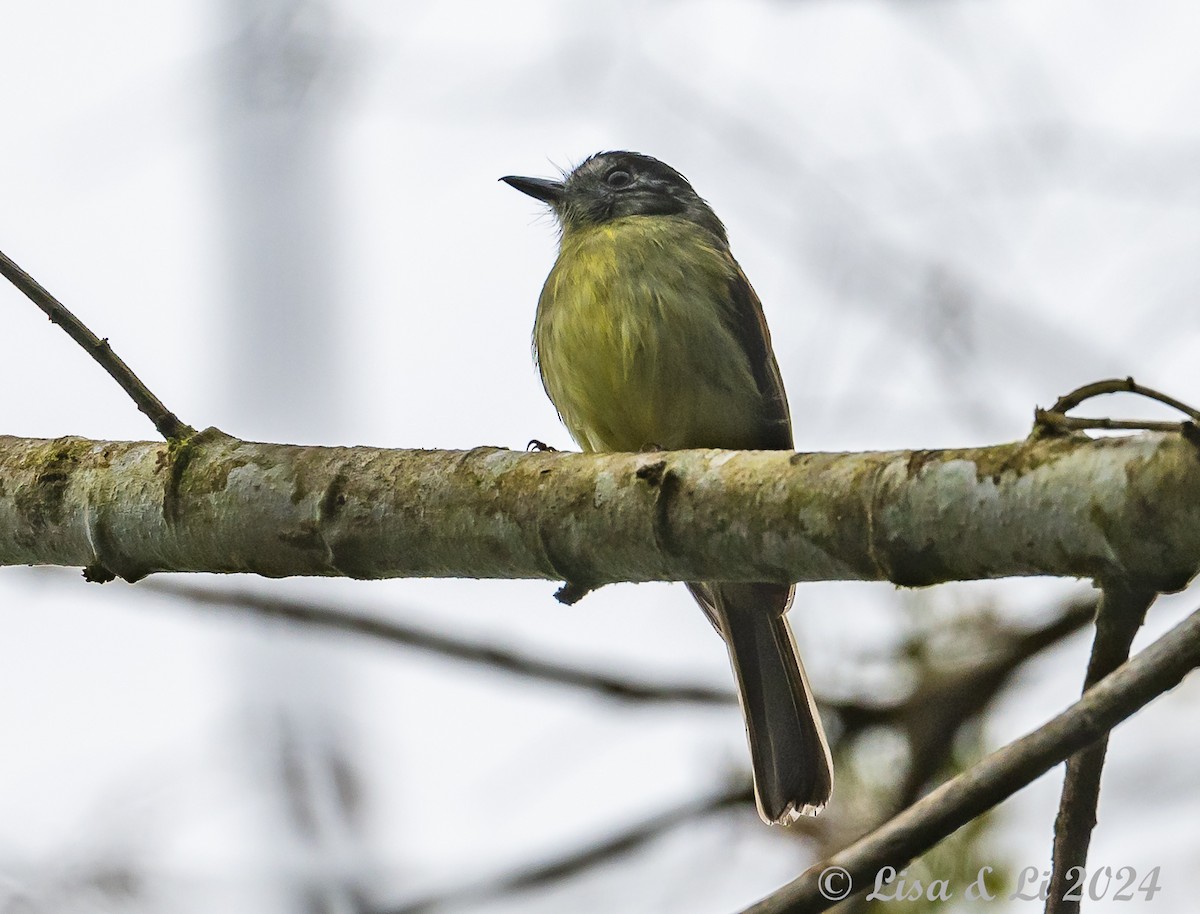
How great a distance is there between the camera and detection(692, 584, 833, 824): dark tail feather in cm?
382

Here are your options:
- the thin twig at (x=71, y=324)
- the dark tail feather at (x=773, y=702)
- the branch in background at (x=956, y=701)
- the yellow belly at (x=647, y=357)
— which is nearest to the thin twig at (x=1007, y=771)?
the thin twig at (x=71, y=324)

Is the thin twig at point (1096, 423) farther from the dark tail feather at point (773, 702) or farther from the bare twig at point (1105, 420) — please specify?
the dark tail feather at point (773, 702)

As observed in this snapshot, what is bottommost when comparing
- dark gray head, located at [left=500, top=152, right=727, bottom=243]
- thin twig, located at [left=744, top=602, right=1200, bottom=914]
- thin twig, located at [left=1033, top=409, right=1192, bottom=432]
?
thin twig, located at [left=744, top=602, right=1200, bottom=914]

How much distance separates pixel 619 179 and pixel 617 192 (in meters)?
0.16

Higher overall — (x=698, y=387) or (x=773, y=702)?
(x=698, y=387)

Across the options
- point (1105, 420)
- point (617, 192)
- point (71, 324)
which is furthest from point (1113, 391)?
point (617, 192)

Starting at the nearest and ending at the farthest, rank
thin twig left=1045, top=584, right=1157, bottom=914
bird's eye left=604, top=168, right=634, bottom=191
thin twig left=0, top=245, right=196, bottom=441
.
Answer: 1. thin twig left=1045, top=584, right=1157, bottom=914
2. thin twig left=0, top=245, right=196, bottom=441
3. bird's eye left=604, top=168, right=634, bottom=191

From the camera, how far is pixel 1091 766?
6.32 feet

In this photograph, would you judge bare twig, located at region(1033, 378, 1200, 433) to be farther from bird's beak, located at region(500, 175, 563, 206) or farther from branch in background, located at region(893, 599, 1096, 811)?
bird's beak, located at region(500, 175, 563, 206)

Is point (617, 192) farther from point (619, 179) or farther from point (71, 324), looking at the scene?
point (71, 324)

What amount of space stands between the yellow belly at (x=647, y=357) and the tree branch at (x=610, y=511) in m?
1.43

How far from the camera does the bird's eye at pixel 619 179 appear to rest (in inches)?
221

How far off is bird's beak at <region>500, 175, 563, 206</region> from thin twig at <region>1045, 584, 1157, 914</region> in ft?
13.1

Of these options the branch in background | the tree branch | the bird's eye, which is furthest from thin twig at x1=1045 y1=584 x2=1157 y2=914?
the bird's eye
